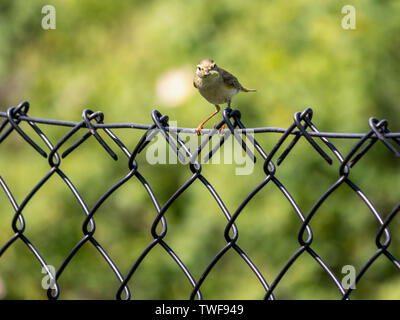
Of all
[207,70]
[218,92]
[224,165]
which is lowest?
[224,165]

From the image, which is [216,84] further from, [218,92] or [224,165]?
[224,165]

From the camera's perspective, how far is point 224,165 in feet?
13.4

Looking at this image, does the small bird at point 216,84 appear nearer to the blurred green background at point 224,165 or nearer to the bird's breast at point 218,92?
the bird's breast at point 218,92

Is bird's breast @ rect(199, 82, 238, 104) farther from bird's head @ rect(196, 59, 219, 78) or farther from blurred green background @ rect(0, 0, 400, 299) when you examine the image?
blurred green background @ rect(0, 0, 400, 299)

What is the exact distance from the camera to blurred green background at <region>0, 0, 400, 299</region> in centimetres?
399

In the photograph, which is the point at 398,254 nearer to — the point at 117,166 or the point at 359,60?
the point at 359,60

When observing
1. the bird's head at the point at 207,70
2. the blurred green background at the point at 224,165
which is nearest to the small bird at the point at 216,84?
the bird's head at the point at 207,70

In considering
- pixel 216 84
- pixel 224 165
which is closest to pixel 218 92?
pixel 216 84

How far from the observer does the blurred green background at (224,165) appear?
3986 millimetres

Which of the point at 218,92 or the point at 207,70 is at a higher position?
the point at 207,70

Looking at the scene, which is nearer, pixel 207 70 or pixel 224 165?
pixel 207 70

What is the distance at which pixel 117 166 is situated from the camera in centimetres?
478

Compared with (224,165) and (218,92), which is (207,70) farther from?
(224,165)

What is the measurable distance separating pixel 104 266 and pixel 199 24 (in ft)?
6.01
